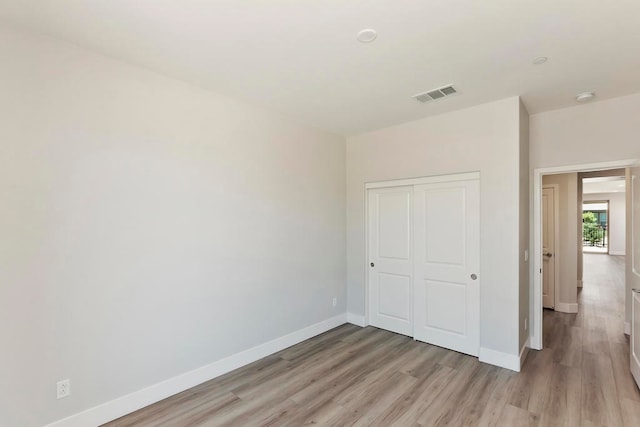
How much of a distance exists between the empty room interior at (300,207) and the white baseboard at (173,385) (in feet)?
0.05

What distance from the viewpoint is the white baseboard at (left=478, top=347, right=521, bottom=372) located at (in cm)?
319

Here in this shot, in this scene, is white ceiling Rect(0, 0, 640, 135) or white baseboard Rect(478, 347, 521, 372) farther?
white baseboard Rect(478, 347, 521, 372)

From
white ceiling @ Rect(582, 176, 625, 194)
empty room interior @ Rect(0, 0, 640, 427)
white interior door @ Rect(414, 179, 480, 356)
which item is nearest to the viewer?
empty room interior @ Rect(0, 0, 640, 427)

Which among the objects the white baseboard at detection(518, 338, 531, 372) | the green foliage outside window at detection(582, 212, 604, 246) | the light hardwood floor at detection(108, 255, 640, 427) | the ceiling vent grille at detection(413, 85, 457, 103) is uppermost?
the ceiling vent grille at detection(413, 85, 457, 103)

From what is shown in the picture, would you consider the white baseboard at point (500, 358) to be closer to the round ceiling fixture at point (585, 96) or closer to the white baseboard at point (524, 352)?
the white baseboard at point (524, 352)

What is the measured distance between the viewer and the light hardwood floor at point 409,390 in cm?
245

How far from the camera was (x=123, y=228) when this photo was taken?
251cm

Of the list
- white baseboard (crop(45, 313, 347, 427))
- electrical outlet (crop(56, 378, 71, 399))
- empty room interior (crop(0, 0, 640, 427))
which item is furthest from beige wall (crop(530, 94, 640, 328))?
electrical outlet (crop(56, 378, 71, 399))

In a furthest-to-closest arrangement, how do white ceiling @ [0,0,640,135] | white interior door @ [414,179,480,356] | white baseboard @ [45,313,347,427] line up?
white interior door @ [414,179,480,356], white baseboard @ [45,313,347,427], white ceiling @ [0,0,640,135]

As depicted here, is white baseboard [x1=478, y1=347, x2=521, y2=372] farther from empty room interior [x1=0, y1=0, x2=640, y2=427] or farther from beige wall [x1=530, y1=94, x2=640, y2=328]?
beige wall [x1=530, y1=94, x2=640, y2=328]

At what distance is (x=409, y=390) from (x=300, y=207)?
7.86 feet

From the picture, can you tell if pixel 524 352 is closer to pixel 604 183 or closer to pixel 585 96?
pixel 585 96

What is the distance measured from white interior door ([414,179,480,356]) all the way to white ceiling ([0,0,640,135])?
1.22 metres

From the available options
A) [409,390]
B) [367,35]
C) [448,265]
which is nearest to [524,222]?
[448,265]
